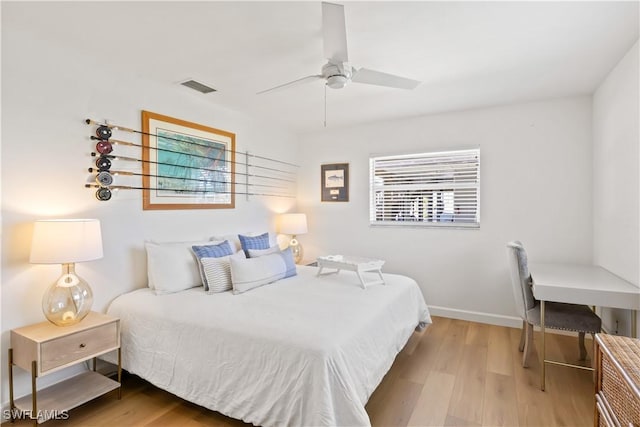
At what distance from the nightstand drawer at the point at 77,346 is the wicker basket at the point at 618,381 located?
2679mm

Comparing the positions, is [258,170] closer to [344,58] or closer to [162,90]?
[162,90]

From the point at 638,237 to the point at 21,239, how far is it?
13.3 ft

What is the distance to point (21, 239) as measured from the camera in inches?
83.8

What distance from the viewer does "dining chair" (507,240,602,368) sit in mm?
2428

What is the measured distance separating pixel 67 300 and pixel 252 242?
1673 mm

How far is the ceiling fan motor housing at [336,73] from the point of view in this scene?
2129mm

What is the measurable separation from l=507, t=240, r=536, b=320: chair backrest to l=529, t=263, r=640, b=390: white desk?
0.08m

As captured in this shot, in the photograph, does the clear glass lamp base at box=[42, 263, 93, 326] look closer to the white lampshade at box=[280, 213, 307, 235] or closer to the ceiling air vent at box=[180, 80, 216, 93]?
the ceiling air vent at box=[180, 80, 216, 93]

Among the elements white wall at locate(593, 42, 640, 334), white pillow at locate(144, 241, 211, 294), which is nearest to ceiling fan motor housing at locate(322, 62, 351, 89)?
white pillow at locate(144, 241, 211, 294)

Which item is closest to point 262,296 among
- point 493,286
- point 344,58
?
point 344,58

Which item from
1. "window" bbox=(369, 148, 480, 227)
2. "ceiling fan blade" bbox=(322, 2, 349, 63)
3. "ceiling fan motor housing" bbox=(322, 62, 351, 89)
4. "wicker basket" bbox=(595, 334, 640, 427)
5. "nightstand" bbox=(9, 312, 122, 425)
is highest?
"ceiling fan blade" bbox=(322, 2, 349, 63)

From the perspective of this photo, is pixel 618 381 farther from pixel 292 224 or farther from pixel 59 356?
pixel 292 224

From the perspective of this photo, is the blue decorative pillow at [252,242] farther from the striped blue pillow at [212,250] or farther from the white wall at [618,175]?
the white wall at [618,175]

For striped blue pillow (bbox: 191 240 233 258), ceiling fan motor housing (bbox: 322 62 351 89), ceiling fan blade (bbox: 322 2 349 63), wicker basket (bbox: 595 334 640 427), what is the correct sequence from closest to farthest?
wicker basket (bbox: 595 334 640 427)
ceiling fan blade (bbox: 322 2 349 63)
ceiling fan motor housing (bbox: 322 62 351 89)
striped blue pillow (bbox: 191 240 233 258)
